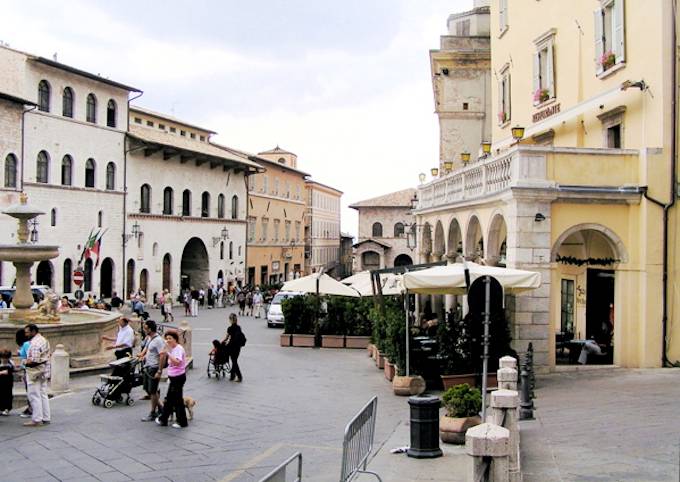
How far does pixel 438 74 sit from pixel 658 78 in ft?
64.7

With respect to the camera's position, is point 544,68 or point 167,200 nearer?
point 544,68

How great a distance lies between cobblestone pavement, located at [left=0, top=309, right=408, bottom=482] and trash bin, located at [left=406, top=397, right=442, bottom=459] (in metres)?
1.14

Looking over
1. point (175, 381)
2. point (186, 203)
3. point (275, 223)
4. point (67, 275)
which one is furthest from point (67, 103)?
point (175, 381)

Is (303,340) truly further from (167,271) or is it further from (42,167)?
(167,271)

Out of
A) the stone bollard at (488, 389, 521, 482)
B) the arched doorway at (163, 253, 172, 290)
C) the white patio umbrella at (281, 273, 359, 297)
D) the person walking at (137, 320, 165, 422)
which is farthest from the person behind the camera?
the arched doorway at (163, 253, 172, 290)

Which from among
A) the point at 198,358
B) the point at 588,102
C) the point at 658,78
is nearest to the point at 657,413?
the point at 658,78

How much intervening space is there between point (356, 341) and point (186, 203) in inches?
1187

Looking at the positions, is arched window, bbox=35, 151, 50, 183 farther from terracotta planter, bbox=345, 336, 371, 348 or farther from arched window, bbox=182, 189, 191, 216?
terracotta planter, bbox=345, 336, 371, 348

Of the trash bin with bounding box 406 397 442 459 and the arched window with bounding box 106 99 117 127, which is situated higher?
the arched window with bounding box 106 99 117 127

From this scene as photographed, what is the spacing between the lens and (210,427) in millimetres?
13031

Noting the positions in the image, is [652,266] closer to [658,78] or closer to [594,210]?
[594,210]

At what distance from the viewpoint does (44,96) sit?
39.6m

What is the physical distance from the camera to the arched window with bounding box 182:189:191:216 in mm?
53062

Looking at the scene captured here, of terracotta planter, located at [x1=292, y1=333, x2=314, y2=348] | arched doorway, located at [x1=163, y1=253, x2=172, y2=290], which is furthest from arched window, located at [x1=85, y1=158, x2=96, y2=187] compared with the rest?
terracotta planter, located at [x1=292, y1=333, x2=314, y2=348]
